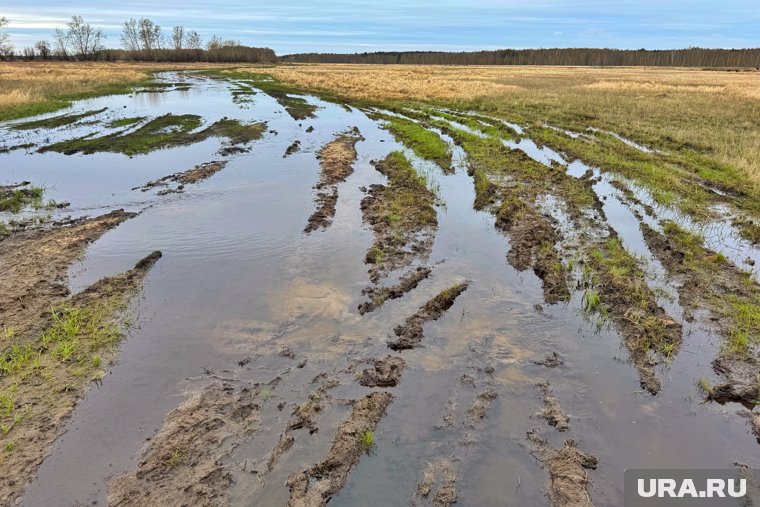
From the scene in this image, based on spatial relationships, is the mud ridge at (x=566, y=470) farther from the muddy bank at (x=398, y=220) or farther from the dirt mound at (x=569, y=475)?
the muddy bank at (x=398, y=220)

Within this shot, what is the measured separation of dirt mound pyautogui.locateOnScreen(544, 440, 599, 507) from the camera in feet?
15.7

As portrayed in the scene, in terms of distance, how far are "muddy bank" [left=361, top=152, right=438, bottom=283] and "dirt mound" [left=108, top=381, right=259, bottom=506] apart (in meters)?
4.19

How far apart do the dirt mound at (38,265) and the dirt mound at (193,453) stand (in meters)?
3.58

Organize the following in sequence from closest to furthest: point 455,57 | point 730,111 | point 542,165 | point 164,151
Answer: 1. point 542,165
2. point 164,151
3. point 730,111
4. point 455,57

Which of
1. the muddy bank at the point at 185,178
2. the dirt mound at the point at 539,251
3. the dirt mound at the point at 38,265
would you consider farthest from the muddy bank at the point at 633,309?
the muddy bank at the point at 185,178

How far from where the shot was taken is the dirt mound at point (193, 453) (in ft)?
15.7

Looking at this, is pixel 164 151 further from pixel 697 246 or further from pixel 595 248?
pixel 697 246

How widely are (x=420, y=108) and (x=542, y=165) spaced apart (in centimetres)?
1884

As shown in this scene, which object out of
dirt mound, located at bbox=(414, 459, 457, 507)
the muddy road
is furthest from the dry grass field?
dirt mound, located at bbox=(414, 459, 457, 507)

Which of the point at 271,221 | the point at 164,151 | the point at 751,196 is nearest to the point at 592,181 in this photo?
the point at 751,196

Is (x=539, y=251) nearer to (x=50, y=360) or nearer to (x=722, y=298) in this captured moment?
(x=722, y=298)

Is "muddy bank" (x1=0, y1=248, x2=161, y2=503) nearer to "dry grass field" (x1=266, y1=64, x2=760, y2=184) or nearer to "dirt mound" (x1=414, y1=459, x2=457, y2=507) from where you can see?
"dirt mound" (x1=414, y1=459, x2=457, y2=507)

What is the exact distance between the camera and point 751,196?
14.1 m

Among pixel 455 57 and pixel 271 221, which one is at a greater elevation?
pixel 455 57
